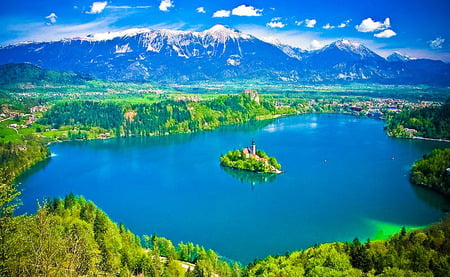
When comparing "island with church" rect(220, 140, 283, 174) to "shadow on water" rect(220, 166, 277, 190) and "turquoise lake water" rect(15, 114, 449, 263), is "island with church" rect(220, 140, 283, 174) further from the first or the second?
"turquoise lake water" rect(15, 114, 449, 263)

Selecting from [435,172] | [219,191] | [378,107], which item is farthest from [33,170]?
[378,107]

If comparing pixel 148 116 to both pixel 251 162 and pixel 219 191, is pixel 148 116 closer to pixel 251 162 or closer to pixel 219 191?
pixel 251 162

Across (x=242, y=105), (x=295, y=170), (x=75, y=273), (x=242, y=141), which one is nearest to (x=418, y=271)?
(x=75, y=273)

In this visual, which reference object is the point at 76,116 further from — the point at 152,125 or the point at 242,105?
the point at 242,105

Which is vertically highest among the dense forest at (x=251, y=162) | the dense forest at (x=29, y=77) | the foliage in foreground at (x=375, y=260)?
the dense forest at (x=29, y=77)

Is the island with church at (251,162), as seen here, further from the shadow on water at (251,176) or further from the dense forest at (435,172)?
the dense forest at (435,172)

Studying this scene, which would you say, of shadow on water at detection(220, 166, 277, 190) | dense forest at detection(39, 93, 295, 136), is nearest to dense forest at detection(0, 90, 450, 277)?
shadow on water at detection(220, 166, 277, 190)

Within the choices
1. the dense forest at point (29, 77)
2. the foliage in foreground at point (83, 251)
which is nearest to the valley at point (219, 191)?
the foliage in foreground at point (83, 251)
